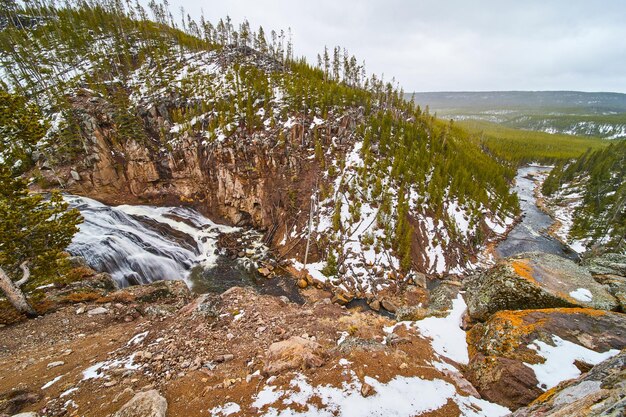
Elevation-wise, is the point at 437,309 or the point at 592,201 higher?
the point at 437,309

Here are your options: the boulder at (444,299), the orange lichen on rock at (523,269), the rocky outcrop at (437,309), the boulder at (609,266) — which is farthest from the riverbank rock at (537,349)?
the boulder at (609,266)

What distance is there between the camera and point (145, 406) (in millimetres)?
6285

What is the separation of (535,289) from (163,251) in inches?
1266

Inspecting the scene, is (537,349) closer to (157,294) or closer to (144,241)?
(157,294)

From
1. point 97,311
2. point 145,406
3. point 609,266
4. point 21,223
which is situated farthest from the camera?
point 609,266

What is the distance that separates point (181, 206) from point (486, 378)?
42.3 meters

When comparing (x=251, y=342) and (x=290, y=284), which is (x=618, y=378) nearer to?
(x=251, y=342)

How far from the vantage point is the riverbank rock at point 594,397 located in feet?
10.1

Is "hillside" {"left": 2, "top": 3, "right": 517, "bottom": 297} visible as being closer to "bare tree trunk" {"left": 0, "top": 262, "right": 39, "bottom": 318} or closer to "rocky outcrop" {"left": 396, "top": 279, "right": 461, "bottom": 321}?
"rocky outcrop" {"left": 396, "top": 279, "right": 461, "bottom": 321}

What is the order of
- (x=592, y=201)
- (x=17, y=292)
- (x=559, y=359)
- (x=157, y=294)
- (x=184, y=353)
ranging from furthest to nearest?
1. (x=592, y=201)
2. (x=157, y=294)
3. (x=17, y=292)
4. (x=184, y=353)
5. (x=559, y=359)

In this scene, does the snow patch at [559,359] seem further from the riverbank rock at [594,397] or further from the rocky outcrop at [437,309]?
the rocky outcrop at [437,309]

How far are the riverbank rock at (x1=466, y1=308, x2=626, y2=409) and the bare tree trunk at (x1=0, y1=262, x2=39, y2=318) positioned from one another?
1931 cm

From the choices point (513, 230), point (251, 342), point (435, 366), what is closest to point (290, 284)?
point (251, 342)

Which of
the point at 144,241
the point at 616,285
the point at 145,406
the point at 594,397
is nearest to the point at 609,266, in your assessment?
the point at 616,285
